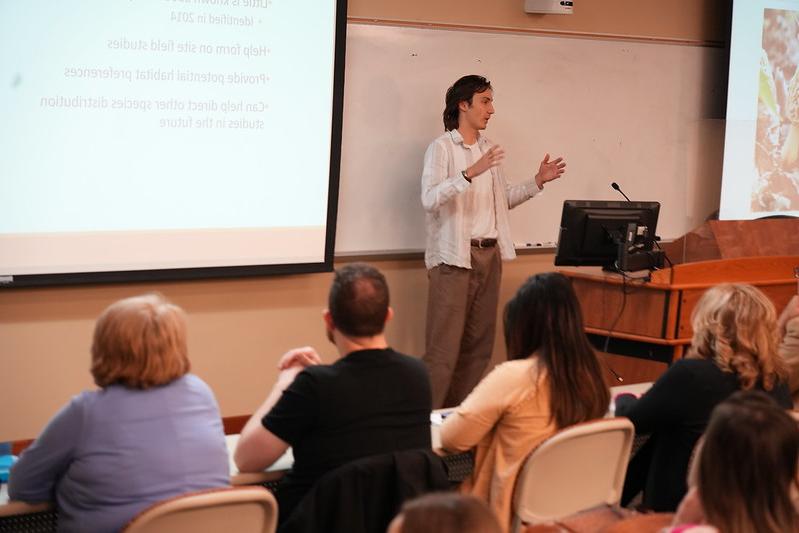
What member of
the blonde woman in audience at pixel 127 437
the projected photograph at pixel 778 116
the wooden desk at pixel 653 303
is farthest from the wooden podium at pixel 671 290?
the blonde woman in audience at pixel 127 437

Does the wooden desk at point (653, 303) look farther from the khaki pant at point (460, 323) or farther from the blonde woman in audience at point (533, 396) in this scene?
the blonde woman in audience at point (533, 396)

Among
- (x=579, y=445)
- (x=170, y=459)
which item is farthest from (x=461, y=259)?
(x=170, y=459)

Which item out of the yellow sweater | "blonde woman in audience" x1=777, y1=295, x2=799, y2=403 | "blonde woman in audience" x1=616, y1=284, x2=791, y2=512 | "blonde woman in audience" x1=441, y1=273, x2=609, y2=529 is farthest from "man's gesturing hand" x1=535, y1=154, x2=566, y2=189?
the yellow sweater

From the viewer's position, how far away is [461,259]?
4.78m

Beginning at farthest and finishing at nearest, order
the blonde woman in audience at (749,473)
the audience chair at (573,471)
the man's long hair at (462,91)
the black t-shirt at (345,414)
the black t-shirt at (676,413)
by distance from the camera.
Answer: the man's long hair at (462,91) < the black t-shirt at (676,413) < the audience chair at (573,471) < the black t-shirt at (345,414) < the blonde woman in audience at (749,473)

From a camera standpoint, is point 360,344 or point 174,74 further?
point 174,74

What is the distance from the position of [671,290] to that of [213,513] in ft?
9.52

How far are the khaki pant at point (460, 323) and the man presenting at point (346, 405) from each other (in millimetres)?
2422

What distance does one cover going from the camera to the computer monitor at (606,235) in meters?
4.37

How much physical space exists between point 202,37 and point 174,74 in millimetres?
216

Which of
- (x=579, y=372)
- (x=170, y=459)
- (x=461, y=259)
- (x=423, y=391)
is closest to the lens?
(x=170, y=459)

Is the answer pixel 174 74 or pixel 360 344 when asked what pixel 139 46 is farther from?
pixel 360 344

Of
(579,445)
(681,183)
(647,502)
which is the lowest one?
(647,502)

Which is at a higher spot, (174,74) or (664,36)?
(664,36)
